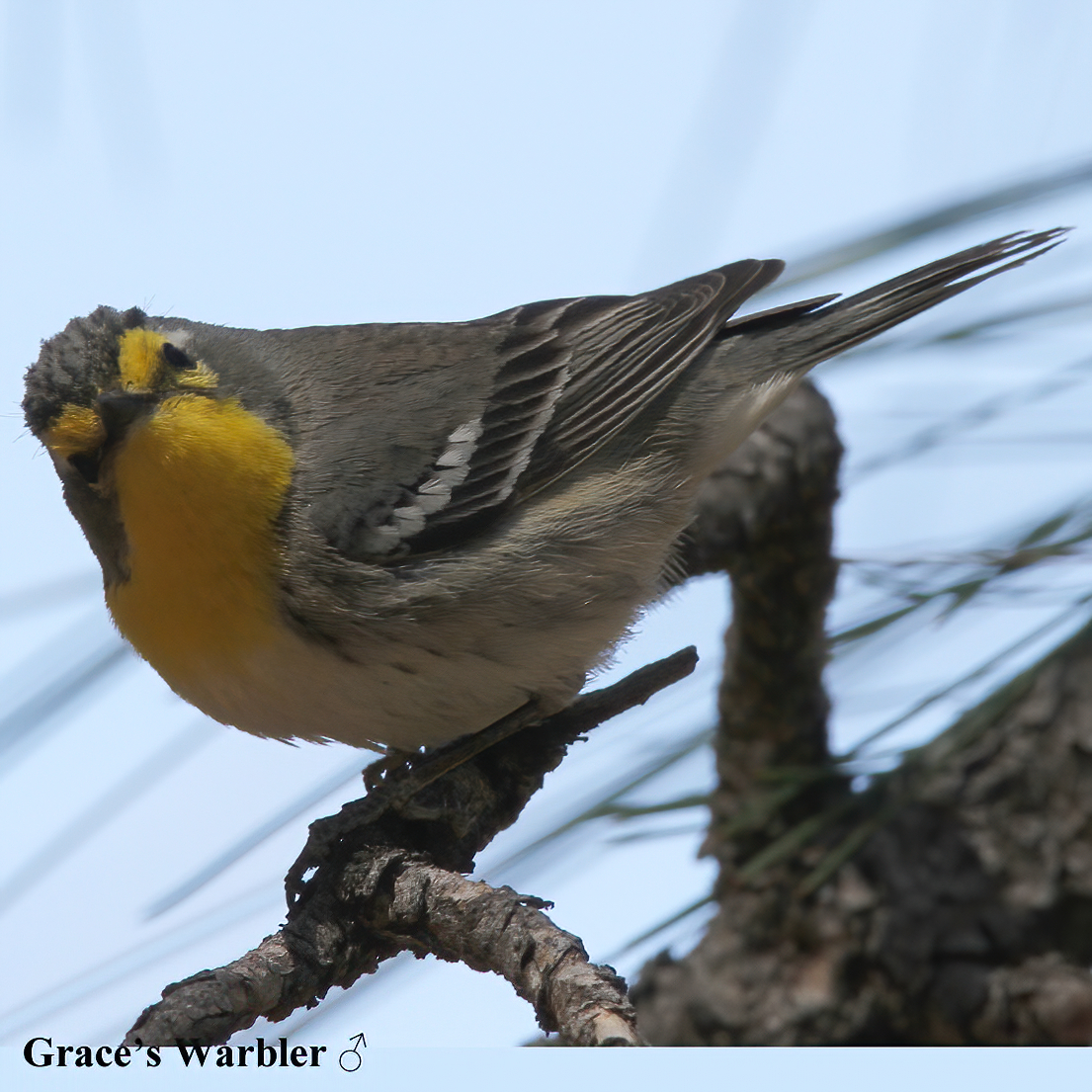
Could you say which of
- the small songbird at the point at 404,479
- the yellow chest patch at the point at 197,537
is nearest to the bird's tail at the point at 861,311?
the small songbird at the point at 404,479

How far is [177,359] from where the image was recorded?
336 cm

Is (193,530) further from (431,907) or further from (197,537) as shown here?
(431,907)

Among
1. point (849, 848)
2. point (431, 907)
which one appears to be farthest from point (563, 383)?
point (431, 907)

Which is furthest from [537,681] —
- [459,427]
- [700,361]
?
[700,361]

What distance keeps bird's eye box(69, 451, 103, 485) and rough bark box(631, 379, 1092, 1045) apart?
1.81 m

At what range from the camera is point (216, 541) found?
3.26 metres

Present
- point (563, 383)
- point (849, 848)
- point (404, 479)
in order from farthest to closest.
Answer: point (563, 383) < point (404, 479) < point (849, 848)

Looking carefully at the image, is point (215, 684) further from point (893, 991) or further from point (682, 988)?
point (893, 991)

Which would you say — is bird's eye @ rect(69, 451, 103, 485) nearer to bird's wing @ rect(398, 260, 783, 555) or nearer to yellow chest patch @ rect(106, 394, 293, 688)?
yellow chest patch @ rect(106, 394, 293, 688)

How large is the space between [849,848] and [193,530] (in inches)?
77.3

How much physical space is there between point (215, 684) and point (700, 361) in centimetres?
210

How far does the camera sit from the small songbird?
3246 mm

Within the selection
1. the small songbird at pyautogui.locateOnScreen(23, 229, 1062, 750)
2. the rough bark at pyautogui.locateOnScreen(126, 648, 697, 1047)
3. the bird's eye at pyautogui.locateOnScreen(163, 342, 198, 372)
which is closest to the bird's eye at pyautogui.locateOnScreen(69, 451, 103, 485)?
the small songbird at pyautogui.locateOnScreen(23, 229, 1062, 750)

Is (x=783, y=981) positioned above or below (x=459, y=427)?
below
